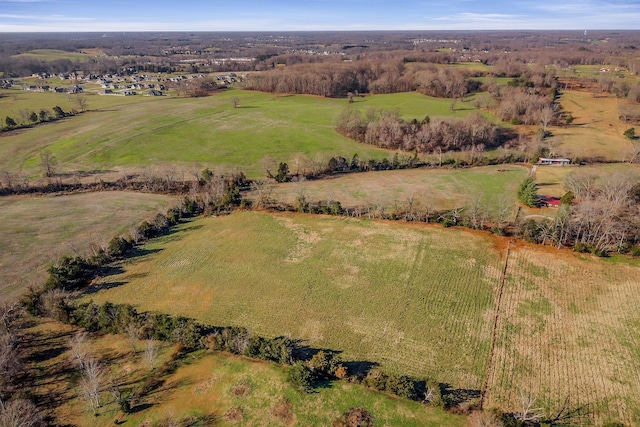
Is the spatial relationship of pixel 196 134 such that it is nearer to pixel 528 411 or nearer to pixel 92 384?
pixel 92 384

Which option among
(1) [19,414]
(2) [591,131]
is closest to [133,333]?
(1) [19,414]

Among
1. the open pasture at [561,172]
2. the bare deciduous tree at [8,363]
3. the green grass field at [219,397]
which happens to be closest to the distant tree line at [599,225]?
the open pasture at [561,172]

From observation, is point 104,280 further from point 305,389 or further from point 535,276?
point 535,276

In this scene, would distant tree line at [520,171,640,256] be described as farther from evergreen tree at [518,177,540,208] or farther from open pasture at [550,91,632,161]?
open pasture at [550,91,632,161]

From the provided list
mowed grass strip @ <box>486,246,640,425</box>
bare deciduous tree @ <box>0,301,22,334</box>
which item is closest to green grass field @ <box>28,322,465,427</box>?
bare deciduous tree @ <box>0,301,22,334</box>

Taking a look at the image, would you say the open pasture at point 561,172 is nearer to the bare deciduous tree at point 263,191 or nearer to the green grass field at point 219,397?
the bare deciduous tree at point 263,191
